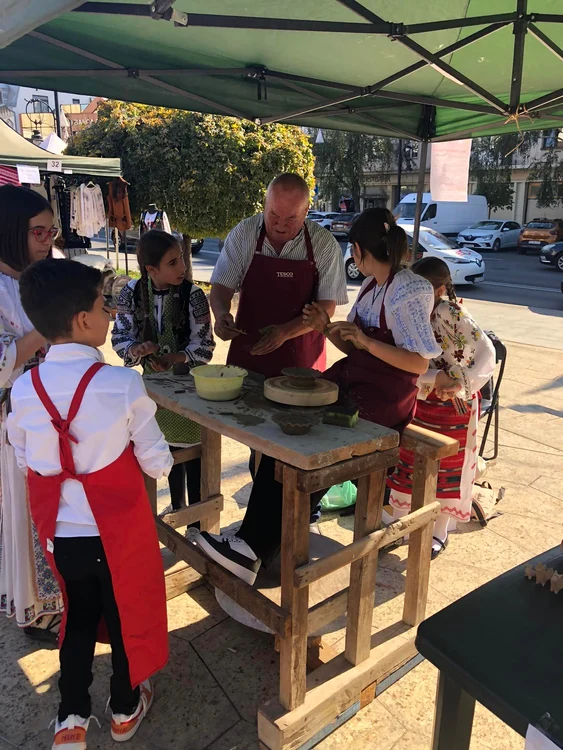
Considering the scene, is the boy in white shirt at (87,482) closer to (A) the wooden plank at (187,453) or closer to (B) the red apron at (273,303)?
(A) the wooden plank at (187,453)

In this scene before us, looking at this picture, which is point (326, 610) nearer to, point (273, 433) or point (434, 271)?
point (273, 433)

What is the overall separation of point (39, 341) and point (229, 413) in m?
0.68

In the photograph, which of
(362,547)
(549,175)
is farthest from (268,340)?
(549,175)

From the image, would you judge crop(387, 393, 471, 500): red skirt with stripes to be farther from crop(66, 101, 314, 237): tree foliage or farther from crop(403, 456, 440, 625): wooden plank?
crop(66, 101, 314, 237): tree foliage

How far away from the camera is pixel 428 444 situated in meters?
2.15

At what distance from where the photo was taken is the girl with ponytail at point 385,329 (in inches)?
78.2

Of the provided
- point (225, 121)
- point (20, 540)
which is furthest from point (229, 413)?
point (225, 121)

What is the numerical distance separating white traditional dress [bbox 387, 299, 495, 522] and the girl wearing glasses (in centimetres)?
173

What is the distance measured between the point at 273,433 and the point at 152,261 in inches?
42.6

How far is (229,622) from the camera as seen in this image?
7.88 feet

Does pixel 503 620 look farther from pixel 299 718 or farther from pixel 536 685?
pixel 299 718

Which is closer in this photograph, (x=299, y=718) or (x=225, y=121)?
(x=299, y=718)

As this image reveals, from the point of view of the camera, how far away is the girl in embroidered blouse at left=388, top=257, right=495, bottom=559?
8.99 feet

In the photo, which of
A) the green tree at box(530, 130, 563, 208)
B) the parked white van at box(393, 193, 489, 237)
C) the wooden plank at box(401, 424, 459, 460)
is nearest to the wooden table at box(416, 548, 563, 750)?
the wooden plank at box(401, 424, 459, 460)
